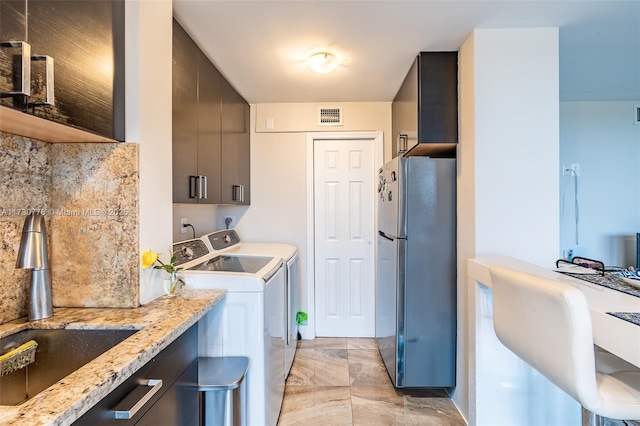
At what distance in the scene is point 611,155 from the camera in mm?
2797

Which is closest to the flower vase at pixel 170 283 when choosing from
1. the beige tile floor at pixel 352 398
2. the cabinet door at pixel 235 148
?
the cabinet door at pixel 235 148

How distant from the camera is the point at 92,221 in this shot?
3.99 feet

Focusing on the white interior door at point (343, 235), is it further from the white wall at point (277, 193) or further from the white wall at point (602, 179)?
the white wall at point (602, 179)

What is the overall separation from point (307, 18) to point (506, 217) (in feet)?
5.16

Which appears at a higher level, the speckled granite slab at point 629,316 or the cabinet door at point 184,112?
the cabinet door at point 184,112

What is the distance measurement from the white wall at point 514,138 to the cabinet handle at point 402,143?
648mm

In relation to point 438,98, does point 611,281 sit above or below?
below

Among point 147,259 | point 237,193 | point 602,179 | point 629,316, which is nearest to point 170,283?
point 147,259

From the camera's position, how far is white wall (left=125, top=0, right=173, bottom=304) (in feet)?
3.97

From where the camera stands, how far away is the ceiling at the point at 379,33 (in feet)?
5.01

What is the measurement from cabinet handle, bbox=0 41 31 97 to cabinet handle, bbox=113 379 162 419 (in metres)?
0.85

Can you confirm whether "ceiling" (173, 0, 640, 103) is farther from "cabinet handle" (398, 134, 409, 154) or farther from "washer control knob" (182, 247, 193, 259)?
"washer control knob" (182, 247, 193, 259)

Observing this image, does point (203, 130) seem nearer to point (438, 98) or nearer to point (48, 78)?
point (48, 78)

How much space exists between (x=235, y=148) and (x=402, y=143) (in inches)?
55.6
